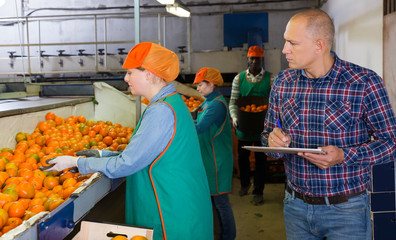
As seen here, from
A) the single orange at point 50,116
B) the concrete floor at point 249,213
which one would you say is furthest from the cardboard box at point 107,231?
the single orange at point 50,116

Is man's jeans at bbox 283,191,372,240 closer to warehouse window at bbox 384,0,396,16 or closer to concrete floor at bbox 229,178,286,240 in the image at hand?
concrete floor at bbox 229,178,286,240

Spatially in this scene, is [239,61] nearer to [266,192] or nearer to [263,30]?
[263,30]

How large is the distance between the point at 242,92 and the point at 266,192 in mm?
1545

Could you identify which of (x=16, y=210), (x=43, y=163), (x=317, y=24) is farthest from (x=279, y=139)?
(x=43, y=163)

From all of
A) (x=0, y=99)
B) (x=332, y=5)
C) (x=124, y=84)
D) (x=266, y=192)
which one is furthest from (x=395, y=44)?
(x=332, y=5)

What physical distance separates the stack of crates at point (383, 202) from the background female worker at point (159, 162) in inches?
64.5

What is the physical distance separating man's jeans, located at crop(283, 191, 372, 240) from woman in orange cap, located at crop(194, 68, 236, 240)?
1.62 m

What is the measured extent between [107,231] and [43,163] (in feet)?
3.57

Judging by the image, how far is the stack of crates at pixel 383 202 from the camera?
111 inches

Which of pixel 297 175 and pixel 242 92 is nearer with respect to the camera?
pixel 297 175

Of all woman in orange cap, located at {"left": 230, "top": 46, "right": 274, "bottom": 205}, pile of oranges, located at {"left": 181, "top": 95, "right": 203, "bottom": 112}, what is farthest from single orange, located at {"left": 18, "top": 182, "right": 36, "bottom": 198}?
pile of oranges, located at {"left": 181, "top": 95, "right": 203, "bottom": 112}

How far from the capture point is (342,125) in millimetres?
1575

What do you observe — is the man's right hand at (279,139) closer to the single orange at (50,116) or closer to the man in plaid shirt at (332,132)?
the man in plaid shirt at (332,132)

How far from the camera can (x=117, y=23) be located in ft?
32.1
